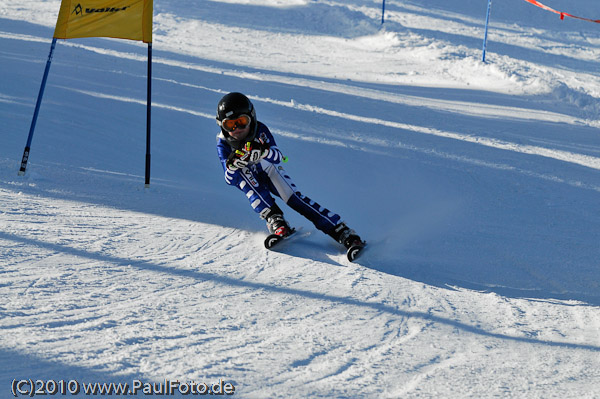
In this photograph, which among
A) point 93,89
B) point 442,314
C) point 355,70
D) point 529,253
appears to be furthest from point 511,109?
point 442,314

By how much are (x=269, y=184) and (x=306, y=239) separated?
1.98 feet

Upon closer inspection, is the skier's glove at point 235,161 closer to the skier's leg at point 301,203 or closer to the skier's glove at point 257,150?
the skier's glove at point 257,150

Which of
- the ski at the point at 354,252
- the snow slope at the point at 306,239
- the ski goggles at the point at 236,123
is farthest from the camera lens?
the ski goggles at the point at 236,123

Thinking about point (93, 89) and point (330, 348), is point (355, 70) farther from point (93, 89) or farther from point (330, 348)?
point (330, 348)

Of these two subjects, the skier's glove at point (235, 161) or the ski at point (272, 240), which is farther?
the skier's glove at point (235, 161)

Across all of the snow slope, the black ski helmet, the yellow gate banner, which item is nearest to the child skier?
the black ski helmet

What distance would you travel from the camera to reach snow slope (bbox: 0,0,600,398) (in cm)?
304

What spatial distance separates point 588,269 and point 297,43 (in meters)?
15.6

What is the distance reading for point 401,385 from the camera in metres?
2.90

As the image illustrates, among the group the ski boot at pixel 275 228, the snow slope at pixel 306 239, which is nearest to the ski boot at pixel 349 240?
the snow slope at pixel 306 239

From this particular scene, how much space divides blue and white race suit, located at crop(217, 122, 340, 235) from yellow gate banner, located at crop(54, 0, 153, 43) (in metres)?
1.58

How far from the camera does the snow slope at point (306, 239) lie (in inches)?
120

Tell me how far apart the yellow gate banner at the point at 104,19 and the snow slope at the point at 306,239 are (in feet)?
4.89

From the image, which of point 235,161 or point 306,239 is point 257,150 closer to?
point 235,161
